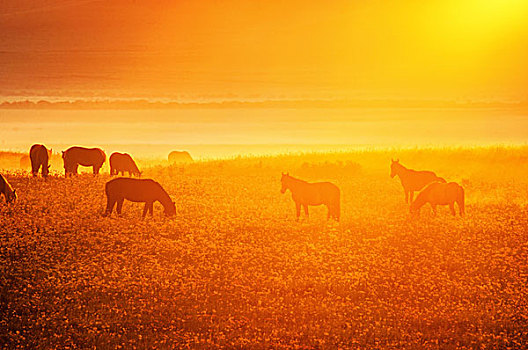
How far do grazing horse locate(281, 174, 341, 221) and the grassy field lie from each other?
613mm

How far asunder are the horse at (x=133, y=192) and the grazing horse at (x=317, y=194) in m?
4.31

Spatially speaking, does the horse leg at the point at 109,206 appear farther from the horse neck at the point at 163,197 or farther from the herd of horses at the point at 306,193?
the horse neck at the point at 163,197

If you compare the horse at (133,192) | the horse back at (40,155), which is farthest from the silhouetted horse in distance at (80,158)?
the horse at (133,192)

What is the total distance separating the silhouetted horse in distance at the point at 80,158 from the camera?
31750 mm

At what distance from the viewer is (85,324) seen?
13.2m

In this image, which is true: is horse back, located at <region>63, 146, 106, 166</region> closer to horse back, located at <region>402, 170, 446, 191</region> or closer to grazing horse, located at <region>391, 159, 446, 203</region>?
grazing horse, located at <region>391, 159, 446, 203</region>

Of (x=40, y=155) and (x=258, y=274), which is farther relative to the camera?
(x=40, y=155)

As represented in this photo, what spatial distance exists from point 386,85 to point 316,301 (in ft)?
446

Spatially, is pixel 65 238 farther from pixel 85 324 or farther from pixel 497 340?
pixel 497 340

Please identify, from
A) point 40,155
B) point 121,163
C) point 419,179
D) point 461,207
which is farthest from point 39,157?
point 461,207

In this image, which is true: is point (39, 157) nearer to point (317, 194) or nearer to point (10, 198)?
point (10, 198)

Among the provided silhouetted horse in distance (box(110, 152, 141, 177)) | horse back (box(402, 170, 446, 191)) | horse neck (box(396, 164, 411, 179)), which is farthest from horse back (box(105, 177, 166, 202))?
silhouetted horse in distance (box(110, 152, 141, 177))

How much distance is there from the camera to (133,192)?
21.8m

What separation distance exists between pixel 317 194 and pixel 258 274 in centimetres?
617
